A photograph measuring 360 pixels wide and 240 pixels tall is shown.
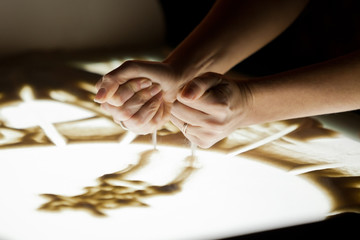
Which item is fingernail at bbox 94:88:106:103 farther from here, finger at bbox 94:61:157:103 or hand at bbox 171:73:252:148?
hand at bbox 171:73:252:148

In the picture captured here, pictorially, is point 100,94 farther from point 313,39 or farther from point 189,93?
point 313,39

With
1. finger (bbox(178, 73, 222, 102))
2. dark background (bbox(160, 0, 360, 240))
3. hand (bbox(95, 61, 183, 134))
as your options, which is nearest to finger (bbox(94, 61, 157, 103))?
hand (bbox(95, 61, 183, 134))

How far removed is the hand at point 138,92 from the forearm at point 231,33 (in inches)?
3.3

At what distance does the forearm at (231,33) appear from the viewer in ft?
3.22

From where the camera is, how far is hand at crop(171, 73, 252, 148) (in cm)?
73

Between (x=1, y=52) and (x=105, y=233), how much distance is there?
99 centimetres

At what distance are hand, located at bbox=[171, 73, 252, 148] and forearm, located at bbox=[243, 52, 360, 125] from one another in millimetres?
34

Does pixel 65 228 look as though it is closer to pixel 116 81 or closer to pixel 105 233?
pixel 105 233

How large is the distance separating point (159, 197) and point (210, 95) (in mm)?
176

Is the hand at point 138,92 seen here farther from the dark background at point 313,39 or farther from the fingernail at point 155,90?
the dark background at point 313,39

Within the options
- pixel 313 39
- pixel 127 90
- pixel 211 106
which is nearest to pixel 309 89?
pixel 211 106

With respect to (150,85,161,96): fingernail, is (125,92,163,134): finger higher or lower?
lower

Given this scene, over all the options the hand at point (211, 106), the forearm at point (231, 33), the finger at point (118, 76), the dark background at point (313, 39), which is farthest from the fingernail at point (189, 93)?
the dark background at point (313, 39)

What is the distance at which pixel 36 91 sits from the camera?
117 cm
